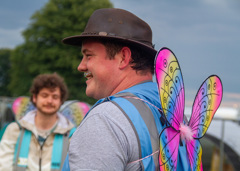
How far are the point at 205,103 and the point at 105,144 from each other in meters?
0.78

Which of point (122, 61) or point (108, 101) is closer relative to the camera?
point (108, 101)

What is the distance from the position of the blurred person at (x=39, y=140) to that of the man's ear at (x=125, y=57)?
1.94 meters

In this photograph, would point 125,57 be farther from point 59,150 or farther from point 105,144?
point 59,150

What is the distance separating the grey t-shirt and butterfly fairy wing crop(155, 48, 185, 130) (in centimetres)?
23

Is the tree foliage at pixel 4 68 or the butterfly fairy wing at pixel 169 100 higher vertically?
the tree foliage at pixel 4 68

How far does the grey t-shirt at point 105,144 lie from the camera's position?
1310 millimetres

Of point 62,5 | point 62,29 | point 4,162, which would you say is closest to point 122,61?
point 4,162

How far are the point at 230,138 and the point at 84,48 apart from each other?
5.37 metres

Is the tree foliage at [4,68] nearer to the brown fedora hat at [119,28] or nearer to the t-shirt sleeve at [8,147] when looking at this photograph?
the t-shirt sleeve at [8,147]

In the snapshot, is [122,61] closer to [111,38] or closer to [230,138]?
[111,38]

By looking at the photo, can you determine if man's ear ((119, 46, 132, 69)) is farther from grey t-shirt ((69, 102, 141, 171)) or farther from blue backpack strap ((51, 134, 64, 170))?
blue backpack strap ((51, 134, 64, 170))

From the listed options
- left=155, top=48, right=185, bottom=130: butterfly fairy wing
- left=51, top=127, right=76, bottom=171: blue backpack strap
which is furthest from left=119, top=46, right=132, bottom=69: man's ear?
left=51, top=127, right=76, bottom=171: blue backpack strap

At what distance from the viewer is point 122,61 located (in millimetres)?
1662

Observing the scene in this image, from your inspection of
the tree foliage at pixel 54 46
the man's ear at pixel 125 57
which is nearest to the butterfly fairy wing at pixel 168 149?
the man's ear at pixel 125 57
